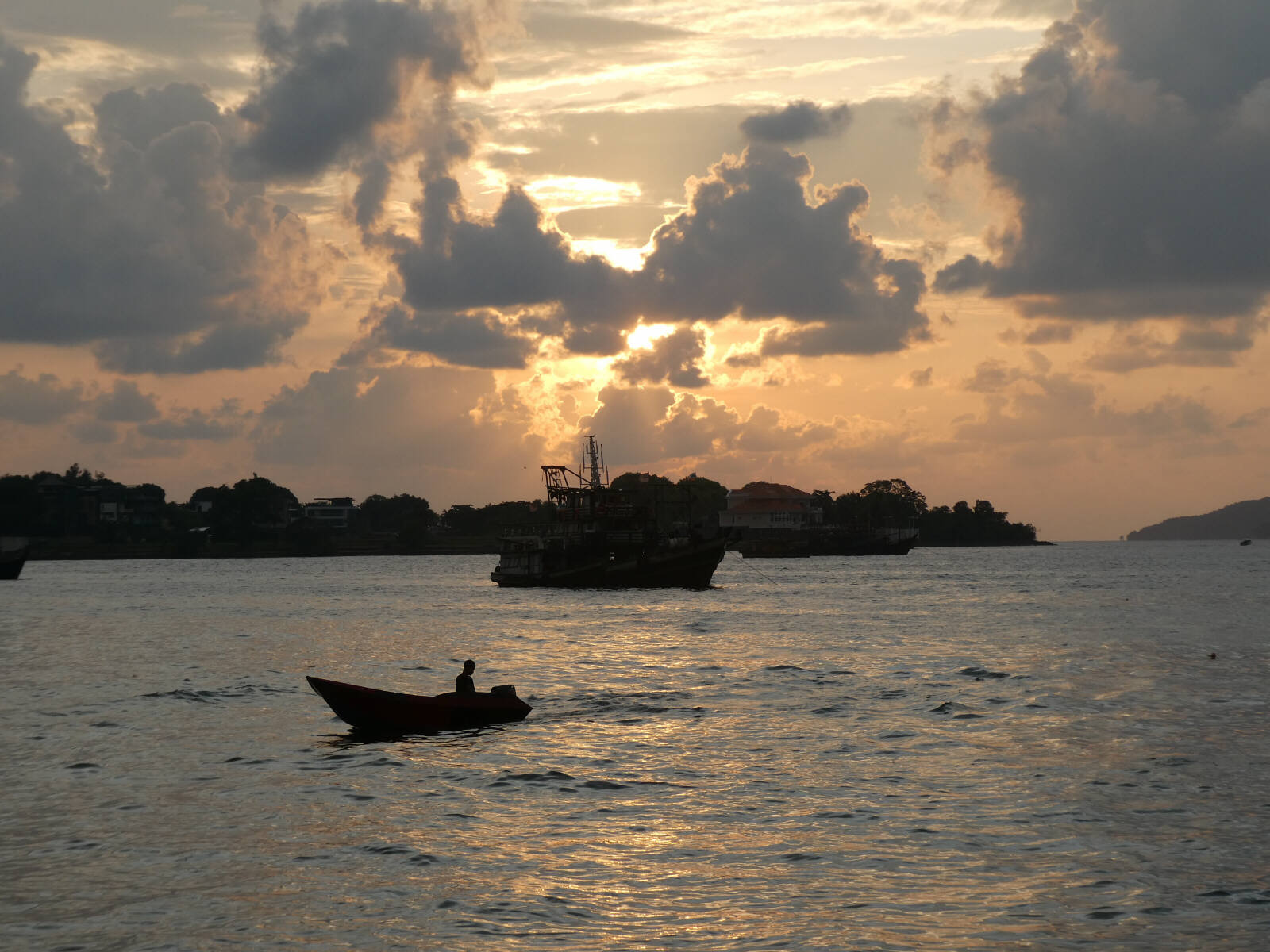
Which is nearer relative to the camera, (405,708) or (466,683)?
(405,708)

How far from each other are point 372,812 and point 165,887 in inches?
231

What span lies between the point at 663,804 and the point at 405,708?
38.2 feet

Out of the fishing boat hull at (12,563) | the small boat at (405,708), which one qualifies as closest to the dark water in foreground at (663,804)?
the small boat at (405,708)

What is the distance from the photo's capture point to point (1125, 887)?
19.6 metres

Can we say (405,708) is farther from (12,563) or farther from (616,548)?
(12,563)

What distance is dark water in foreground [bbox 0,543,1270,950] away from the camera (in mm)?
18125

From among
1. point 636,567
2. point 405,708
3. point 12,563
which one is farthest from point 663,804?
point 12,563

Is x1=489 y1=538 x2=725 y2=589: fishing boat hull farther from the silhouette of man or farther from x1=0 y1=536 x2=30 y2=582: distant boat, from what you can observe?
the silhouette of man

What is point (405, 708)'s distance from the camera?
34875 mm

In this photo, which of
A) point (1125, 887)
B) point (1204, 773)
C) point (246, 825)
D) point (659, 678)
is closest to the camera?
point (1125, 887)

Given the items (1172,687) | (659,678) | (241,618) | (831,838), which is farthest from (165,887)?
(241,618)

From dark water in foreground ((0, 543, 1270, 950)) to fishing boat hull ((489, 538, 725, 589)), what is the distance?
57432mm

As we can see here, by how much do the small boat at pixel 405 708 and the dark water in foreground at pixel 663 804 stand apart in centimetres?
88

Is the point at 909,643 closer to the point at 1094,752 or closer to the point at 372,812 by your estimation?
the point at 1094,752
